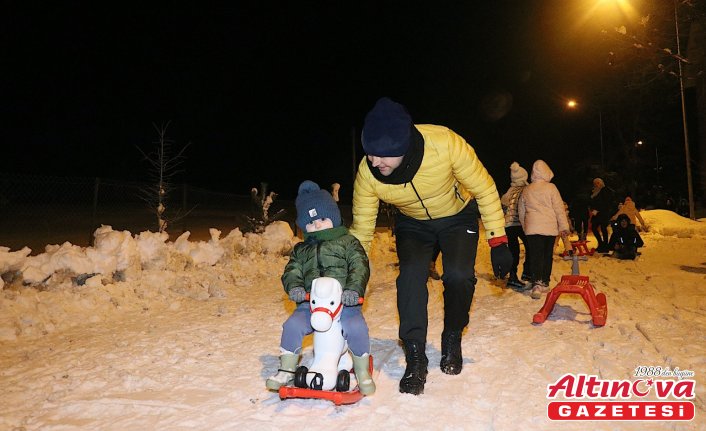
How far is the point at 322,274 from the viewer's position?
372cm

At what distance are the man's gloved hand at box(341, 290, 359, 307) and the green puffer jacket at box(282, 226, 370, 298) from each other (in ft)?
0.68

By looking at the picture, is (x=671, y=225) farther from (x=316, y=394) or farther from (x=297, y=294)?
(x=316, y=394)

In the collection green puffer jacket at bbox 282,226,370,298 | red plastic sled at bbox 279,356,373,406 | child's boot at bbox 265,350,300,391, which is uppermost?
green puffer jacket at bbox 282,226,370,298

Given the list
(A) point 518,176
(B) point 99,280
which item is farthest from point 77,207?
(A) point 518,176

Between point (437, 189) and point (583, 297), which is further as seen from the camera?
point (583, 297)

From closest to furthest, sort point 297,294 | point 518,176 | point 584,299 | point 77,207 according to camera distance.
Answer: point 297,294, point 584,299, point 518,176, point 77,207

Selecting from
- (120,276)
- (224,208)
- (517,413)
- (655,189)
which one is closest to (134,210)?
(224,208)

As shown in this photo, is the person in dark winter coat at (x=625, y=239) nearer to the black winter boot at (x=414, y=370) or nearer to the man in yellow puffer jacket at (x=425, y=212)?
the man in yellow puffer jacket at (x=425, y=212)

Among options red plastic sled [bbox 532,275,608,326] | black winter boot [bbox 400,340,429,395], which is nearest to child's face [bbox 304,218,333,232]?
black winter boot [bbox 400,340,429,395]

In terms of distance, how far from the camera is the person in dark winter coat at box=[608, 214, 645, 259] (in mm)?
11133

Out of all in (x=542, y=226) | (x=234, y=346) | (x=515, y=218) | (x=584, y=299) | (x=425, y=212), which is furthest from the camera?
(x=515, y=218)

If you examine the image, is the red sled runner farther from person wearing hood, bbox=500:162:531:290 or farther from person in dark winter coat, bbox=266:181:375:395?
person in dark winter coat, bbox=266:181:375:395

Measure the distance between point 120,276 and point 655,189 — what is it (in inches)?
1514

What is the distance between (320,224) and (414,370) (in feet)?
4.16
